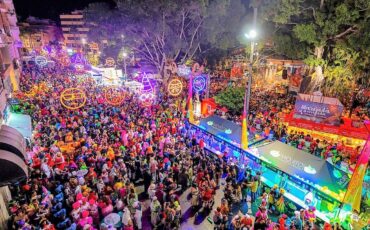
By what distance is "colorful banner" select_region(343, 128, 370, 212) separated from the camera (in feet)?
26.7

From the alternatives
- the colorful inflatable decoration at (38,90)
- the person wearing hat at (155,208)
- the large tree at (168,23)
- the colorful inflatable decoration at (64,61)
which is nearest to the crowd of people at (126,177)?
the person wearing hat at (155,208)

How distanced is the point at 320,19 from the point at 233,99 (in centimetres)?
1027

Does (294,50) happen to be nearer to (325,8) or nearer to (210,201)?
(325,8)

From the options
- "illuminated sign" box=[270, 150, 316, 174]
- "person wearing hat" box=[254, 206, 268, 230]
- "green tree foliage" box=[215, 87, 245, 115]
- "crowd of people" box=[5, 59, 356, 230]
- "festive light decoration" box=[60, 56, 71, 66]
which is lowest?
"person wearing hat" box=[254, 206, 268, 230]

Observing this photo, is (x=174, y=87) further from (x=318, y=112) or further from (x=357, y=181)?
(x=357, y=181)

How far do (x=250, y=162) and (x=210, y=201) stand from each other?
3.01 metres

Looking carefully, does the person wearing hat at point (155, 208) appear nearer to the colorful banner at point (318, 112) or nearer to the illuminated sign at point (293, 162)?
the illuminated sign at point (293, 162)

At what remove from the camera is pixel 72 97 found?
15469 millimetres

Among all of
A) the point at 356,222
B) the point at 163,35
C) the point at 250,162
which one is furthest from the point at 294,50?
the point at 356,222

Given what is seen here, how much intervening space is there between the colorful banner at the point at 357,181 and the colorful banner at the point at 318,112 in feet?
27.0

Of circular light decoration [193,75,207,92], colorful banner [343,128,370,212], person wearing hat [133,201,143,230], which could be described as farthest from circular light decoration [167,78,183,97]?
colorful banner [343,128,370,212]

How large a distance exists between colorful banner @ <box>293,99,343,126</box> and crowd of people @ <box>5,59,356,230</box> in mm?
1908

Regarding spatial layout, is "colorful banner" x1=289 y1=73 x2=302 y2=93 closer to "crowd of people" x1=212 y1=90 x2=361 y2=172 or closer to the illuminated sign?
"crowd of people" x1=212 y1=90 x2=361 y2=172

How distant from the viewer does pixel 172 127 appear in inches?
647
